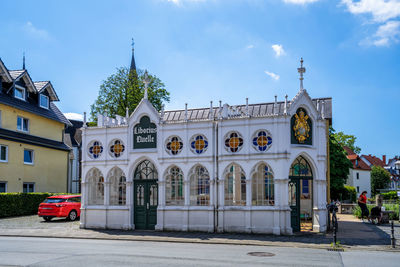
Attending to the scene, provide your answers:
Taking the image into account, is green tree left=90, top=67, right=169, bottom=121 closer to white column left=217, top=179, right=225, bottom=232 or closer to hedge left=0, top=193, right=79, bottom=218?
hedge left=0, top=193, right=79, bottom=218

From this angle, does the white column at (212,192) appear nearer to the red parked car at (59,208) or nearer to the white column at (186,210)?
the white column at (186,210)

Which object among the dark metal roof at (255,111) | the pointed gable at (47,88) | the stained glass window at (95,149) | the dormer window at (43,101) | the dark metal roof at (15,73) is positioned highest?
the dark metal roof at (15,73)

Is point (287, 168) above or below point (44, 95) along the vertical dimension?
below

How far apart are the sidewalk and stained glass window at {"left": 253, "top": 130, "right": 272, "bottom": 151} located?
12.1ft

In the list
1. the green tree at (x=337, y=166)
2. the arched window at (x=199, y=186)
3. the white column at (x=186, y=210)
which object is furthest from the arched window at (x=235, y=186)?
the green tree at (x=337, y=166)

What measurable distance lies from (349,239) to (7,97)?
26.9 m

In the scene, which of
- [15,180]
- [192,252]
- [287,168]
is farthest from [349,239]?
[15,180]

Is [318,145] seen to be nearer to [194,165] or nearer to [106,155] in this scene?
[194,165]

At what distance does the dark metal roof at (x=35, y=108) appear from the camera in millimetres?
32750

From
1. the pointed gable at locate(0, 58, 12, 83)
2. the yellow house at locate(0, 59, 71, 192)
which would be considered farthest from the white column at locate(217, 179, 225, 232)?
the pointed gable at locate(0, 58, 12, 83)

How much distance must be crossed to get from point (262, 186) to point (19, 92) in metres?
24.6

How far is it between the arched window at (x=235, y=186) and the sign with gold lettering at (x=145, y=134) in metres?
3.92

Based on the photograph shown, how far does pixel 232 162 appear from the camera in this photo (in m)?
19.2

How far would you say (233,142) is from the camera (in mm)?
19250
